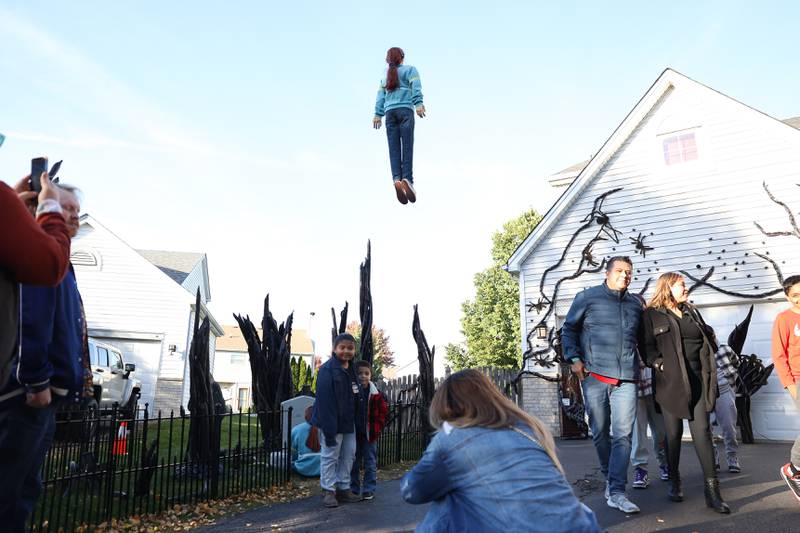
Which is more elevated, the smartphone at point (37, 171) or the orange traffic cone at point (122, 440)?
the smartphone at point (37, 171)

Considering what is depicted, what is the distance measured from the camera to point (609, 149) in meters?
14.0

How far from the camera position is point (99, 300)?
2077cm

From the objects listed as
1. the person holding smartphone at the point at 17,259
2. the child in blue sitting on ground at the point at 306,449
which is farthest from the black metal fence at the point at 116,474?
the person holding smartphone at the point at 17,259

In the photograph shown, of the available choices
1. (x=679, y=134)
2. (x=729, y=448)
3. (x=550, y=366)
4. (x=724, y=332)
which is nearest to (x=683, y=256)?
(x=724, y=332)

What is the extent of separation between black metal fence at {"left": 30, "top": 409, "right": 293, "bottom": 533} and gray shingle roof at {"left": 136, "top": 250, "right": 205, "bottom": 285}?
67.1ft

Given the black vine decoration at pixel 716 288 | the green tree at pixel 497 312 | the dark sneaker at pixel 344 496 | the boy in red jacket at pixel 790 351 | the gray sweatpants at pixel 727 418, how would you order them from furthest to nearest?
the green tree at pixel 497 312 < the black vine decoration at pixel 716 288 < the gray sweatpants at pixel 727 418 < the dark sneaker at pixel 344 496 < the boy in red jacket at pixel 790 351

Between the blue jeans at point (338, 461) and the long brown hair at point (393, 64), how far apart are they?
3476 mm

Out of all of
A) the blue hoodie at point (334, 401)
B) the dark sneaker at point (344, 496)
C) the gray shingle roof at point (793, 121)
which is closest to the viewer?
the blue hoodie at point (334, 401)

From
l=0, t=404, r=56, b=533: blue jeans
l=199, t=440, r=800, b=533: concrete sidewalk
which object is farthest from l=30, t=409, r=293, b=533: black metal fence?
l=0, t=404, r=56, b=533: blue jeans

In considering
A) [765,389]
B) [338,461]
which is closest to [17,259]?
[338,461]

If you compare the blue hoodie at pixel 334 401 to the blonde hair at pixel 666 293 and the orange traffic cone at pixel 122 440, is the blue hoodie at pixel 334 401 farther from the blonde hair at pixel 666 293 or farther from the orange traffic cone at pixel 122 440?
the blonde hair at pixel 666 293

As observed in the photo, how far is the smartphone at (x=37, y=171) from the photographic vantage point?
8.48ft

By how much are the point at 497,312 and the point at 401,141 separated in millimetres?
33107

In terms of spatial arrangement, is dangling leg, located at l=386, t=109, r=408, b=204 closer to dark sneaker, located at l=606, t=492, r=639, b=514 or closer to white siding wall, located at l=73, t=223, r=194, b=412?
dark sneaker, located at l=606, t=492, r=639, b=514
